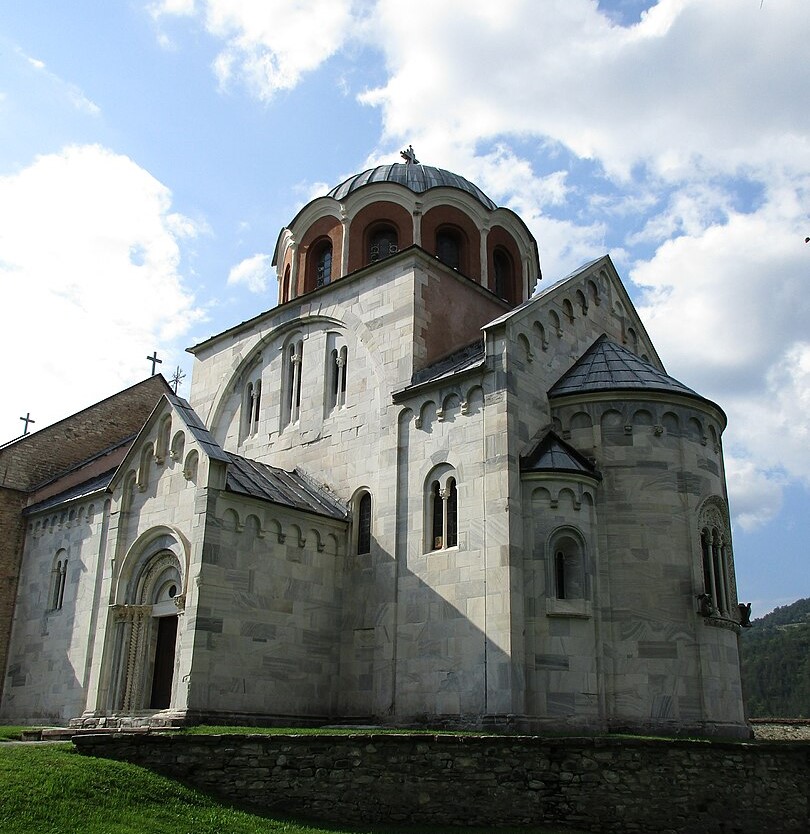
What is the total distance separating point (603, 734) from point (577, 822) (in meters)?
2.65

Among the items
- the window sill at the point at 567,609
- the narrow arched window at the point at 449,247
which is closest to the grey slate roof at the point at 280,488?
the window sill at the point at 567,609

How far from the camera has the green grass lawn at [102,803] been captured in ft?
34.9

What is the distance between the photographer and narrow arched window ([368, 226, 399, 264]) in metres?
24.6

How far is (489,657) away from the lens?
A: 54.9 ft

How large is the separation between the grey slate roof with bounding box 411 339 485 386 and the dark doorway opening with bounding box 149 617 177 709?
302 inches

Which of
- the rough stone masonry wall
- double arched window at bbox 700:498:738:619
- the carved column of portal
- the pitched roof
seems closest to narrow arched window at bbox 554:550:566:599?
double arched window at bbox 700:498:738:619

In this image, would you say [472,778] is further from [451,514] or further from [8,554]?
[8,554]

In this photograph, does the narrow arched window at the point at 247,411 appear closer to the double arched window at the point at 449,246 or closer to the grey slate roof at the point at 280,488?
the grey slate roof at the point at 280,488

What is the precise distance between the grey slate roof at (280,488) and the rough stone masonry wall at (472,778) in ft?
21.1

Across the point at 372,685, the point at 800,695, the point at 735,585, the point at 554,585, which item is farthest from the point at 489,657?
the point at 800,695

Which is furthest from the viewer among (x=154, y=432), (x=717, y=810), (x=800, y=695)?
(x=800, y=695)

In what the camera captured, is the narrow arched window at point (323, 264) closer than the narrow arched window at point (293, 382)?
No

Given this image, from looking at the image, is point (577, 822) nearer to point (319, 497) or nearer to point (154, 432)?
point (319, 497)

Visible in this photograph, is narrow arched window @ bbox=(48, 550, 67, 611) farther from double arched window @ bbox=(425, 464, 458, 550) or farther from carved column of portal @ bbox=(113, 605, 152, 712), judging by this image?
double arched window @ bbox=(425, 464, 458, 550)
